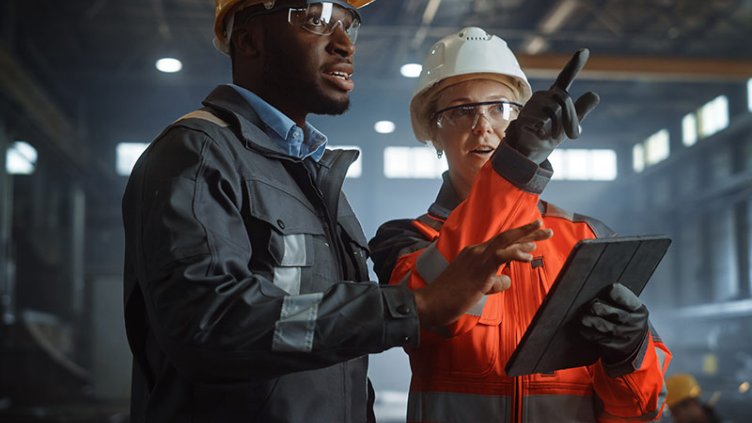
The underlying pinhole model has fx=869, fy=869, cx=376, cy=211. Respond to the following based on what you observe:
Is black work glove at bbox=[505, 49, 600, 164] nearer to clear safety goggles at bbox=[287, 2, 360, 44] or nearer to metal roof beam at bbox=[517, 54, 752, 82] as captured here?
clear safety goggles at bbox=[287, 2, 360, 44]

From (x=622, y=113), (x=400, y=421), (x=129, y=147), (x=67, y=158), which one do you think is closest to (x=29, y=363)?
(x=67, y=158)

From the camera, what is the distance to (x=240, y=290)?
1.57m

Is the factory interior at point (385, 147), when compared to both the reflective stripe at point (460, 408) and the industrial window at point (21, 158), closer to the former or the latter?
the industrial window at point (21, 158)

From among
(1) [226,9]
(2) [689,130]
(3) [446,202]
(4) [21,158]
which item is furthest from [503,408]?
(2) [689,130]

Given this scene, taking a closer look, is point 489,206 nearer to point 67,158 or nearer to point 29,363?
point 29,363

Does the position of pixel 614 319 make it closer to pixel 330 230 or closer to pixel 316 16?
pixel 330 230

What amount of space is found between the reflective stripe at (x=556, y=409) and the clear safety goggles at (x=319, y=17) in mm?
1051

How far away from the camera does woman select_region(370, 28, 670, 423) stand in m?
1.83

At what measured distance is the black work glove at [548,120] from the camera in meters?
1.77

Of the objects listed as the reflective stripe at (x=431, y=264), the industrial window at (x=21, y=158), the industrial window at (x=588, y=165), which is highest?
the industrial window at (x=588, y=165)

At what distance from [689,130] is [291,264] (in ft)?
74.3

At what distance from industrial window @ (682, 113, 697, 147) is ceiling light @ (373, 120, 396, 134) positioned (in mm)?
7718

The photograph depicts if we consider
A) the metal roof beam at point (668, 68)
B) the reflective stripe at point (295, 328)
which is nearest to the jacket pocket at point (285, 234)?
the reflective stripe at point (295, 328)

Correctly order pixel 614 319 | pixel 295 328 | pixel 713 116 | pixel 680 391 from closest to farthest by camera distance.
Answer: pixel 295 328
pixel 614 319
pixel 680 391
pixel 713 116
